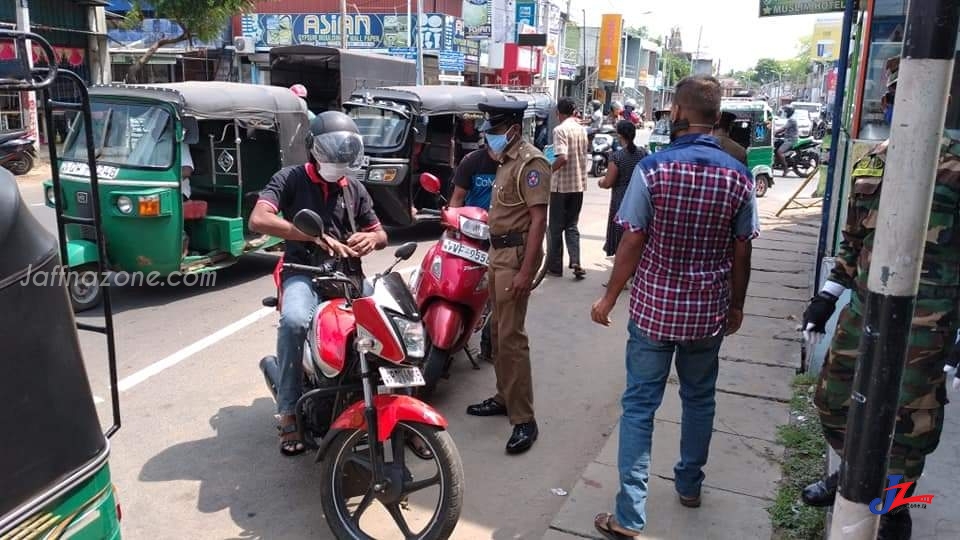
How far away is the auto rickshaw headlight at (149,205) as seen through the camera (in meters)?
6.25

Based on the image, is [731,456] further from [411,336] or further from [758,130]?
[758,130]

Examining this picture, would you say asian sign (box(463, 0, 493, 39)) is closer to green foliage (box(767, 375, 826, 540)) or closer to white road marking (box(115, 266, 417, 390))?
white road marking (box(115, 266, 417, 390))

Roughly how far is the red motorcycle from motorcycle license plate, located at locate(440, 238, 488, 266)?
112 cm

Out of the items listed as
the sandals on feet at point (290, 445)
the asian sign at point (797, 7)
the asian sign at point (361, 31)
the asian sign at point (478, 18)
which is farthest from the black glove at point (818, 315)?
the asian sign at point (478, 18)

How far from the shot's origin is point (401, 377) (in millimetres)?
2998

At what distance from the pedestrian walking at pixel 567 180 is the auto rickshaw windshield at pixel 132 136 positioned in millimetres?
3534

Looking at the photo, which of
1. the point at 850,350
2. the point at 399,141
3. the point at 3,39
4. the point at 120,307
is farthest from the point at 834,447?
the point at 399,141

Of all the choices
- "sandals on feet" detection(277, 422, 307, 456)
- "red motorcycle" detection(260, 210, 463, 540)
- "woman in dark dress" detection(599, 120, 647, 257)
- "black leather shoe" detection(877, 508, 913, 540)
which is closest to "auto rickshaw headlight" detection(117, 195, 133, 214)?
"sandals on feet" detection(277, 422, 307, 456)

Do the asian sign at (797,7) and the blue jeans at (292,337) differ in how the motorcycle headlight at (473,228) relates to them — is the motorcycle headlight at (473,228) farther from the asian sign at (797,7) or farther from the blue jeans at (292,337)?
the asian sign at (797,7)

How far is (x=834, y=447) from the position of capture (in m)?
3.19

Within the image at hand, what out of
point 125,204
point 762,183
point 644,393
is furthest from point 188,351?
point 762,183

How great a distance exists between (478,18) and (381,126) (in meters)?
27.5

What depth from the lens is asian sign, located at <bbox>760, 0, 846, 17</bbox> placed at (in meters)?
7.93

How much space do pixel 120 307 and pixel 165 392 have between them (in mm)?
2225
